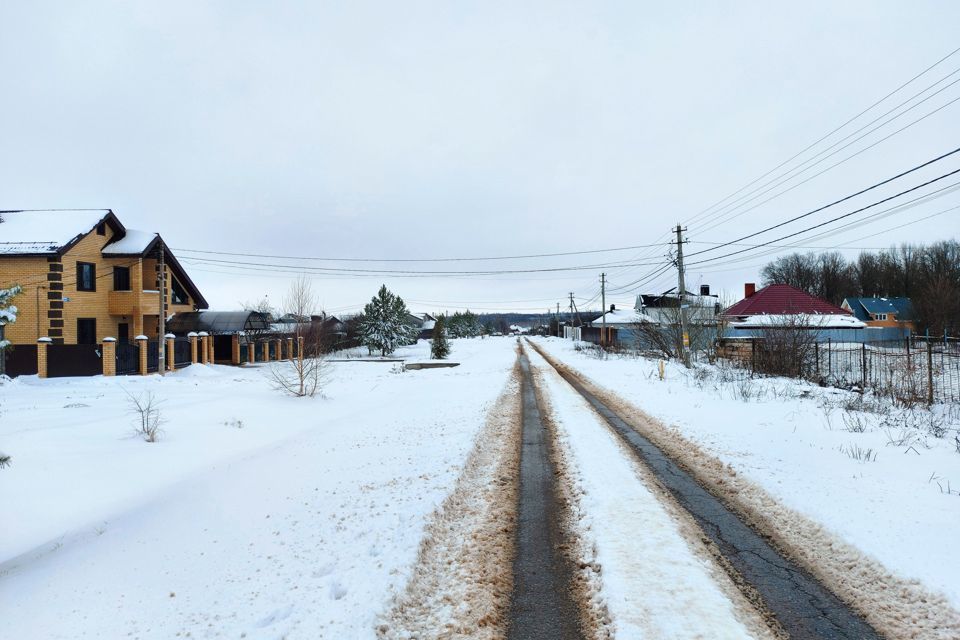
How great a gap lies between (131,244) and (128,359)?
7.82 meters

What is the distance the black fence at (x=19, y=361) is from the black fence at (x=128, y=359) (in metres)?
3.35

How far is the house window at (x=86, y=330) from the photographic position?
22078 mm

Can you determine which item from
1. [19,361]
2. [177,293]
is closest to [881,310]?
[177,293]

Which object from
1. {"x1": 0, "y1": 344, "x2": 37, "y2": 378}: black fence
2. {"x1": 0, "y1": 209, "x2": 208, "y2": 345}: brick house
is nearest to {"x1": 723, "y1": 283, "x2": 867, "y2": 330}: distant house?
{"x1": 0, "y1": 209, "x2": 208, "y2": 345}: brick house

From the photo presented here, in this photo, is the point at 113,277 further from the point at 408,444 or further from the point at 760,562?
the point at 760,562

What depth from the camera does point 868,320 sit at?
2330 inches

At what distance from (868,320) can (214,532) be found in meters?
76.7

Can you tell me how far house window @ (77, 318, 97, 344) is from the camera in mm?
22078

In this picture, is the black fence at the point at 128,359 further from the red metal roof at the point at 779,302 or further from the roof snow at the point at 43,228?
the red metal roof at the point at 779,302

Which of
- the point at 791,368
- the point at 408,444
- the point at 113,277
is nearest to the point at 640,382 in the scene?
the point at 791,368

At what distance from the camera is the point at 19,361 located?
18984mm

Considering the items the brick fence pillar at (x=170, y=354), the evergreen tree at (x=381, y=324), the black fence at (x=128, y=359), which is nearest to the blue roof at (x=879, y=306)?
the evergreen tree at (x=381, y=324)

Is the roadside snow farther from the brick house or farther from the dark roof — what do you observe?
the dark roof

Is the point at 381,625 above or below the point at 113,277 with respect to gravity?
below
